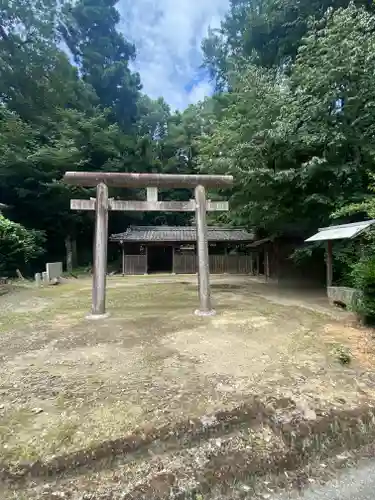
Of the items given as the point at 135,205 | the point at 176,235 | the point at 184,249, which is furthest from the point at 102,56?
the point at 135,205

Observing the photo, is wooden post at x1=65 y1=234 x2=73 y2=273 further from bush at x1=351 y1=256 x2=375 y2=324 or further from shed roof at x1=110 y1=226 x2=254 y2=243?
bush at x1=351 y1=256 x2=375 y2=324

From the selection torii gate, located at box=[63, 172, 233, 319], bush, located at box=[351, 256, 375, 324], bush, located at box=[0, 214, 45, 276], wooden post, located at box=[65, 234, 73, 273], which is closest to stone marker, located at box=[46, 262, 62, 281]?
bush, located at box=[0, 214, 45, 276]

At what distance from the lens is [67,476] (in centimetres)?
203

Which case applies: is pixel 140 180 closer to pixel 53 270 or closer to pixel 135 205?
pixel 135 205

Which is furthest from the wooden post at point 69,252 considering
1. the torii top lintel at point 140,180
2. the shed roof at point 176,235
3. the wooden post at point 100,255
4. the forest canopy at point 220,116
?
the wooden post at point 100,255

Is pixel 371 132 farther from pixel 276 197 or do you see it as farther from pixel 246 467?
pixel 246 467

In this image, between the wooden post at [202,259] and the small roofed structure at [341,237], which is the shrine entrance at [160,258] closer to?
the wooden post at [202,259]

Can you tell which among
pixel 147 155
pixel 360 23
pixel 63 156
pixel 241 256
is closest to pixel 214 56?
pixel 147 155

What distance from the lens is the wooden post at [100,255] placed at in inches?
252

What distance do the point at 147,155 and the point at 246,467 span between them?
21506mm

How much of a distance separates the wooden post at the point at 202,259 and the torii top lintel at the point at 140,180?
0.24m

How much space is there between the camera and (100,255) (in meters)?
6.57

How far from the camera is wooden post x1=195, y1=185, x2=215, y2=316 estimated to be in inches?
260

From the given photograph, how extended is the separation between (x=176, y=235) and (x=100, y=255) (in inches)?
495
